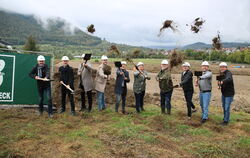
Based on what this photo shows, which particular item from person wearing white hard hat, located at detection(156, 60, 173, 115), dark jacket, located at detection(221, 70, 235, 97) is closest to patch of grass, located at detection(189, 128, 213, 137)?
dark jacket, located at detection(221, 70, 235, 97)

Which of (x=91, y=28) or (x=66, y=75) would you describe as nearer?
(x=66, y=75)

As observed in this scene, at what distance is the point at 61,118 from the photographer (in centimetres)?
747

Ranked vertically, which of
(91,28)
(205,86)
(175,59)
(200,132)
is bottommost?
(200,132)

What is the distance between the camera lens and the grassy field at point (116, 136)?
5.03 metres

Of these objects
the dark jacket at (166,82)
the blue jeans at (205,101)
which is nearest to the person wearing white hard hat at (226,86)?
the blue jeans at (205,101)

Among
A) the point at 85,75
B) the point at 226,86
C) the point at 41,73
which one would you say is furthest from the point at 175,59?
the point at 41,73

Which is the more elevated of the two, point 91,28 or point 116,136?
point 91,28

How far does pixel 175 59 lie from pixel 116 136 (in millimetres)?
3767

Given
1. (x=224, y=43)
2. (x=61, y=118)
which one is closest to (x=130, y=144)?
(x=61, y=118)

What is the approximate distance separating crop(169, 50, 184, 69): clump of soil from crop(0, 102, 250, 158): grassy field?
6.27 ft

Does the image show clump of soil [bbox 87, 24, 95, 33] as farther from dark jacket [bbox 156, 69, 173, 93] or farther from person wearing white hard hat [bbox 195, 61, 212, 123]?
person wearing white hard hat [bbox 195, 61, 212, 123]

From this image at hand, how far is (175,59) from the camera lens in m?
8.27

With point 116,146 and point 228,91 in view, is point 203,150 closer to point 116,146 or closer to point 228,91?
point 116,146

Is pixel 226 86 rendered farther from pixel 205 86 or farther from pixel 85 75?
pixel 85 75
